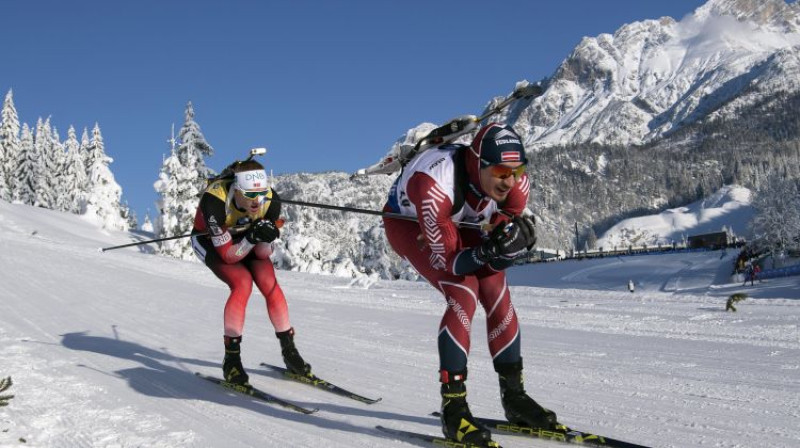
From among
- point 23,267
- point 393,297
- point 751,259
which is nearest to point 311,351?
point 393,297

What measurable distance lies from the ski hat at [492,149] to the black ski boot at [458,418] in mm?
1190

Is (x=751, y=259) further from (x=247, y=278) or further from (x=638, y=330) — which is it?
(x=247, y=278)

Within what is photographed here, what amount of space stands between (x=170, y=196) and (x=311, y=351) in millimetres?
42458

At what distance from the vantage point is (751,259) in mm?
54969

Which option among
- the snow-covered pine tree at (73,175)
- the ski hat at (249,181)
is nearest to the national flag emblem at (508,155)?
the ski hat at (249,181)

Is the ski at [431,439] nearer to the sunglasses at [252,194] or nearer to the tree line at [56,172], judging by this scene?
the sunglasses at [252,194]

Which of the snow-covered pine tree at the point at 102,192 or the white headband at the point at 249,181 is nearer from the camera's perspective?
the white headband at the point at 249,181

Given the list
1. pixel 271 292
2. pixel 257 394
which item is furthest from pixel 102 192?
pixel 257 394

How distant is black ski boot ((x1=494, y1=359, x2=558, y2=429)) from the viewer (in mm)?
4008

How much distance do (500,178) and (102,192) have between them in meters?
59.2

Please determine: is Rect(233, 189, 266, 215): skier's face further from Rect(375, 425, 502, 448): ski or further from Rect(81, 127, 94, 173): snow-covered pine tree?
Rect(81, 127, 94, 173): snow-covered pine tree

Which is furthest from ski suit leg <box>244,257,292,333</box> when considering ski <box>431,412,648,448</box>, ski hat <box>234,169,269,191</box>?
ski <box>431,412,648,448</box>

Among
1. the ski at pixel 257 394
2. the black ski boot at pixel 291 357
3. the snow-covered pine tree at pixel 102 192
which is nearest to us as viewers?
the ski at pixel 257 394

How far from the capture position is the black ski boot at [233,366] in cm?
566
